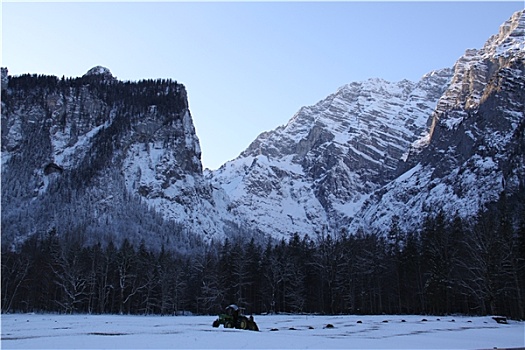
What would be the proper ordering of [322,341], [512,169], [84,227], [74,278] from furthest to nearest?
[84,227] → [512,169] → [74,278] → [322,341]

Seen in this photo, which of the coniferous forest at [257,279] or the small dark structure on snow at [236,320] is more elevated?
the coniferous forest at [257,279]

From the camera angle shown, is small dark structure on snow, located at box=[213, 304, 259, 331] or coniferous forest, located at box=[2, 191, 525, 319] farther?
coniferous forest, located at box=[2, 191, 525, 319]

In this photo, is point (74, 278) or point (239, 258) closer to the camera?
point (74, 278)

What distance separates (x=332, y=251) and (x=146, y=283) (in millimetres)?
30505

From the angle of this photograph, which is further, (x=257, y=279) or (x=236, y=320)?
(x=257, y=279)

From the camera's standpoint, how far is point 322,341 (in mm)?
22891

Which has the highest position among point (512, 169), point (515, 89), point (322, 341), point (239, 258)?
point (515, 89)

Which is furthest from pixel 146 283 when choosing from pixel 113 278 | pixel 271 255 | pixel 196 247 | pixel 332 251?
pixel 196 247

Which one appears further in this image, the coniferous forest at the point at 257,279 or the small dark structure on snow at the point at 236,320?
the coniferous forest at the point at 257,279

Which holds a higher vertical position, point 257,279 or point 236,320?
point 257,279

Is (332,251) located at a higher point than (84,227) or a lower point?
lower

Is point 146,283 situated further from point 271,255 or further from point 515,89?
point 515,89

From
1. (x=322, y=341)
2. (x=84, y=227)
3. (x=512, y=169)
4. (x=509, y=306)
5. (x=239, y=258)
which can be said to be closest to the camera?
(x=322, y=341)

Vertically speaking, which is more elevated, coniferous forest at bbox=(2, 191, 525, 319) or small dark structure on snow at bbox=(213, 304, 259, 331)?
coniferous forest at bbox=(2, 191, 525, 319)
